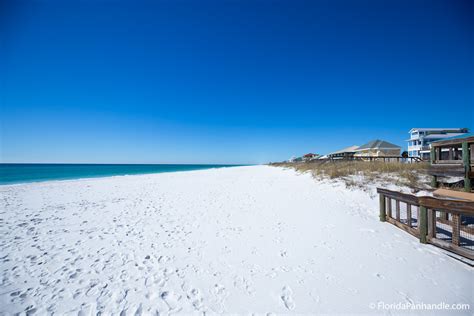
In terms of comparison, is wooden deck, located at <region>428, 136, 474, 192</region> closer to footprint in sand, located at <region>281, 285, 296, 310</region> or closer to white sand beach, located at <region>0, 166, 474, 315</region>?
white sand beach, located at <region>0, 166, 474, 315</region>

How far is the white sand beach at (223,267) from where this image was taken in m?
2.28

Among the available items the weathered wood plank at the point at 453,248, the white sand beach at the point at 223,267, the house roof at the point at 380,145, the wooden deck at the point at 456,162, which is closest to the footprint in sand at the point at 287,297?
the white sand beach at the point at 223,267

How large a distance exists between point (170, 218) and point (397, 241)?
5.95 meters

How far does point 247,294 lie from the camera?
2.40 metres

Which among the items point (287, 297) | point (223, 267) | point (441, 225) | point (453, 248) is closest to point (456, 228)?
point (453, 248)

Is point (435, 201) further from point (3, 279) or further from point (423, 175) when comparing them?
point (3, 279)

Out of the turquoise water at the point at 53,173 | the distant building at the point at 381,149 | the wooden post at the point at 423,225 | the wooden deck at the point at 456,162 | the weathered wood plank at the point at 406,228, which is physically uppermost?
the distant building at the point at 381,149

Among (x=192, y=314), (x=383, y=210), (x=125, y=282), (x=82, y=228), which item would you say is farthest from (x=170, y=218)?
(x=383, y=210)

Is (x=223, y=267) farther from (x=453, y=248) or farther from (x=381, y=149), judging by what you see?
(x=381, y=149)

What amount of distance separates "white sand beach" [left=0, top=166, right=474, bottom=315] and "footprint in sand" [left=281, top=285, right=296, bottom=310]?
13mm

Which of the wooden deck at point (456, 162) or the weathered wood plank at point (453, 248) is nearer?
the weathered wood plank at point (453, 248)

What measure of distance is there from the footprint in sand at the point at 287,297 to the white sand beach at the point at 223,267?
0.04 ft

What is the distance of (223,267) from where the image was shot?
3010 mm

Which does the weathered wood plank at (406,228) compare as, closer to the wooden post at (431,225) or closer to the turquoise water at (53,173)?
the wooden post at (431,225)
